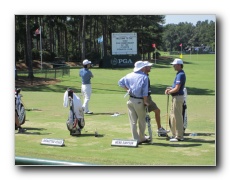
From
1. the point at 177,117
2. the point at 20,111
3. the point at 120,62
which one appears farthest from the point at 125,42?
the point at 20,111

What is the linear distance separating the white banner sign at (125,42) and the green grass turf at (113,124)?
0.40 metres

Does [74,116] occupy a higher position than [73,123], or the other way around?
[74,116]

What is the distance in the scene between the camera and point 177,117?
8.40 metres

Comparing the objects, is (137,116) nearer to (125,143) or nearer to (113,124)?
(125,143)

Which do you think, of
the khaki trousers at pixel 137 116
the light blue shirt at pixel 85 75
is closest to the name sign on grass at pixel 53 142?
the khaki trousers at pixel 137 116

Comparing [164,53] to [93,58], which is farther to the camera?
[93,58]

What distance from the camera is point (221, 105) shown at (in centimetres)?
773

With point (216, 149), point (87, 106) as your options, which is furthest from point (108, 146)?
point (87, 106)

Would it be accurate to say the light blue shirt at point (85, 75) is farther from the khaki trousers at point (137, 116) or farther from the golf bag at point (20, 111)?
the khaki trousers at point (137, 116)

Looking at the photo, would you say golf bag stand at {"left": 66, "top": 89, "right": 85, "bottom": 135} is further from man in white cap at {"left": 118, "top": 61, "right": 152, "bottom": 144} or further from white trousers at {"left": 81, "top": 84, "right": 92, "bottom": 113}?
white trousers at {"left": 81, "top": 84, "right": 92, "bottom": 113}

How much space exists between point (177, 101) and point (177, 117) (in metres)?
0.27

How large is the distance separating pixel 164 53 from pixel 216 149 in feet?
7.71

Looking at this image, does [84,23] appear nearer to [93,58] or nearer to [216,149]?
[93,58]
